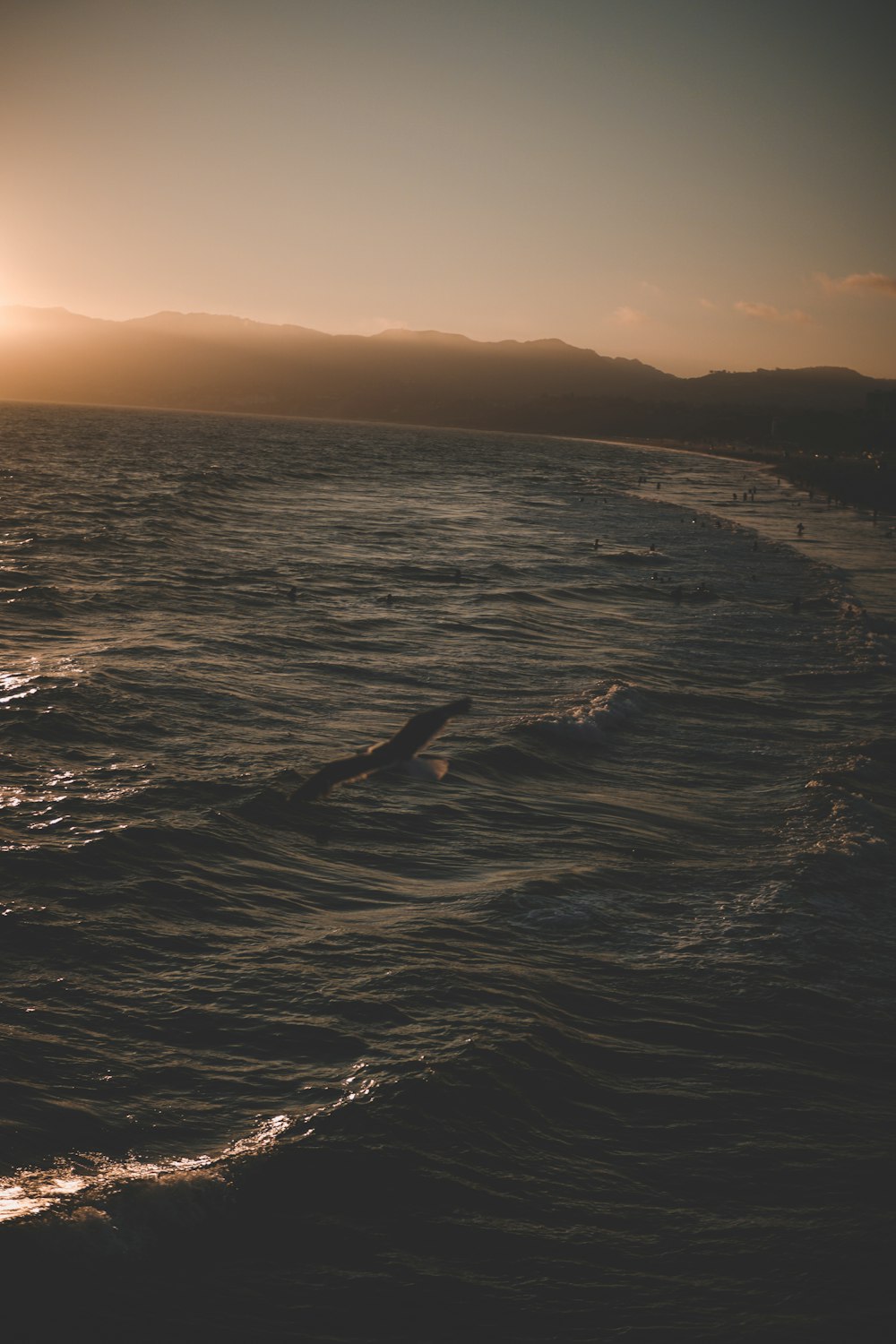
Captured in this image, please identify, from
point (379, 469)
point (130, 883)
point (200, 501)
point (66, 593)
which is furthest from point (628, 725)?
point (379, 469)

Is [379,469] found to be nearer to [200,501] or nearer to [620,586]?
[200,501]

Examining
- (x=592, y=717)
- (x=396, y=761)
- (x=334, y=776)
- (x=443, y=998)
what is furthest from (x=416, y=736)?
(x=592, y=717)

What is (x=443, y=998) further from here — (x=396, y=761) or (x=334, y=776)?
(x=334, y=776)

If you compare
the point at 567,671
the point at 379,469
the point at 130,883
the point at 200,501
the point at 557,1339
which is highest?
the point at 379,469

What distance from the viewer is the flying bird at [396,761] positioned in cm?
458

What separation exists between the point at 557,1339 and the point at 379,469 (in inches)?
4449

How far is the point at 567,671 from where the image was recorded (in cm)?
2631

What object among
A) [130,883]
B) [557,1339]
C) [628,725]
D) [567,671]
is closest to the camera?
Answer: [557,1339]

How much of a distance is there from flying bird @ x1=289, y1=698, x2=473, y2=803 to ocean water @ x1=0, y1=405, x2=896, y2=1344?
4092mm

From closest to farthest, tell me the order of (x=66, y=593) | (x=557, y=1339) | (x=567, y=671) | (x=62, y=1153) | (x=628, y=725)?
(x=557, y=1339) < (x=62, y=1153) < (x=628, y=725) < (x=567, y=671) < (x=66, y=593)

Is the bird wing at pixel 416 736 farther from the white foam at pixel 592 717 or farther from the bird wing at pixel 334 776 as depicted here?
the white foam at pixel 592 717

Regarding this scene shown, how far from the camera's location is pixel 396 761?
189 inches

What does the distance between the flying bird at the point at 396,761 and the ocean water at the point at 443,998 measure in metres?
4.09

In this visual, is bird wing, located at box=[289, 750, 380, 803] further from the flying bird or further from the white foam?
the white foam
